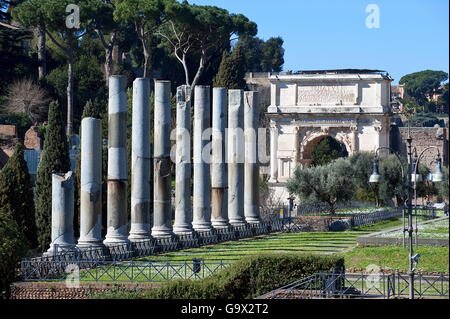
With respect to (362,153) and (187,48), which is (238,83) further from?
(362,153)

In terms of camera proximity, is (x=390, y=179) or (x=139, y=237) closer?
(x=139, y=237)

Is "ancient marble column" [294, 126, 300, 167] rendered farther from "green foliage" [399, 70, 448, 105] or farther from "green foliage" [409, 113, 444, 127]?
"green foliage" [399, 70, 448, 105]

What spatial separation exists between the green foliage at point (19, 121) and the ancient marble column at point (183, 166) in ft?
71.6

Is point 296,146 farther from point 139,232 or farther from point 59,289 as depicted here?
point 59,289

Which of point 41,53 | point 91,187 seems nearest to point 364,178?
point 41,53

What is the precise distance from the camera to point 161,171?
29438 mm

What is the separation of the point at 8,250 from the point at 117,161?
5.15 meters

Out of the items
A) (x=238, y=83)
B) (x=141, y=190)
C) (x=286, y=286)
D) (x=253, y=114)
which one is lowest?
(x=286, y=286)

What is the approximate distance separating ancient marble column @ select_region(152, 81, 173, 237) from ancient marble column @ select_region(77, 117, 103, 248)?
390 centimetres

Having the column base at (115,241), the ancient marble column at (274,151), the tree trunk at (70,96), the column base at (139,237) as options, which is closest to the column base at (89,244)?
the column base at (115,241)

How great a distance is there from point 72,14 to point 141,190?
2585cm

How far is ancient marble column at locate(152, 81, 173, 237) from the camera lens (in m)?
29.2
